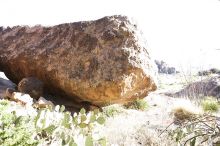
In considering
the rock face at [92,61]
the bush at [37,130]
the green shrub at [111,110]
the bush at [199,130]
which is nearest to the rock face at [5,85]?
the rock face at [92,61]

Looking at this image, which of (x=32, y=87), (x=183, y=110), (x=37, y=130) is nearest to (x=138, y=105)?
(x=183, y=110)

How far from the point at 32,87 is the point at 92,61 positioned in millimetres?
1364

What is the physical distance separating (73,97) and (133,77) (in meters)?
1.41

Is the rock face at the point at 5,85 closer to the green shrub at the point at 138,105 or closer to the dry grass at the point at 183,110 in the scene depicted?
the green shrub at the point at 138,105

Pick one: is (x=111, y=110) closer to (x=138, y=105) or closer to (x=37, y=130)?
(x=138, y=105)

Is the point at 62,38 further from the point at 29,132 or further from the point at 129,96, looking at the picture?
the point at 29,132

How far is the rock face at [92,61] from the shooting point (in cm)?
787

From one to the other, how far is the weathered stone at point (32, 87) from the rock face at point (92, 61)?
302mm

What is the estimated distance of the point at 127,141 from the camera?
5957 millimetres

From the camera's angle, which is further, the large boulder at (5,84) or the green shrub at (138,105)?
the green shrub at (138,105)

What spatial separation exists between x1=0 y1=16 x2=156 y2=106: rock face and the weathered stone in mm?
302

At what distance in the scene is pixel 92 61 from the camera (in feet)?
26.4

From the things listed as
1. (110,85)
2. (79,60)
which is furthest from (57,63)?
(110,85)

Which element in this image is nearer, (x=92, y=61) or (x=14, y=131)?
(x=14, y=131)
